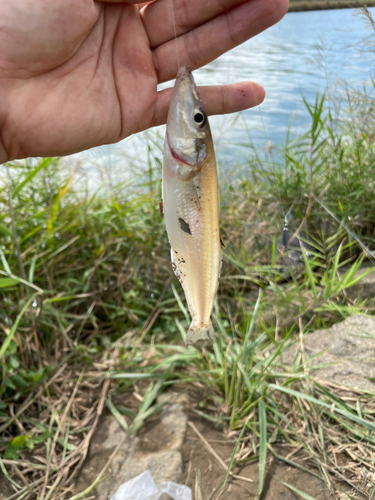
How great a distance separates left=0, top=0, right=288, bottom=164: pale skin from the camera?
1854mm

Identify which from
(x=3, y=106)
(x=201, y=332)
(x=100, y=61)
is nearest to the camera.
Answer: (x=201, y=332)

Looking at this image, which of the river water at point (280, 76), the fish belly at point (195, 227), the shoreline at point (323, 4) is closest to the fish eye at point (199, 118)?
the fish belly at point (195, 227)

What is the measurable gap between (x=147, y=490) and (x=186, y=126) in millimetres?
1925

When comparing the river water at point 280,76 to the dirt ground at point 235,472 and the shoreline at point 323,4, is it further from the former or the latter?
the dirt ground at point 235,472

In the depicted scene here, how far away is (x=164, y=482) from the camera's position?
89.9 inches

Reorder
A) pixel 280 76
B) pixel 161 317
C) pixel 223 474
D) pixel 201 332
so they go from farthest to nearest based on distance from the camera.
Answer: pixel 280 76 < pixel 161 317 < pixel 223 474 < pixel 201 332

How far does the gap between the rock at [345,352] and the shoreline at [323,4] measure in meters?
2.03

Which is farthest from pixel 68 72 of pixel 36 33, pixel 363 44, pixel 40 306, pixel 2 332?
pixel 363 44

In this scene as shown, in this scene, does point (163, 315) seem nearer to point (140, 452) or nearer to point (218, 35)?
point (140, 452)

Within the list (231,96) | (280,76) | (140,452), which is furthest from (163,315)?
(280,76)

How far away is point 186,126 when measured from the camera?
1514mm

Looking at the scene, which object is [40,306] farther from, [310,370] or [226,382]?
[310,370]

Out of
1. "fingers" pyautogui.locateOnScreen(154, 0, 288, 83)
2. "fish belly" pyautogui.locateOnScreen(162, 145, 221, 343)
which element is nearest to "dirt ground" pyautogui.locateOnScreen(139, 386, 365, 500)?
"fish belly" pyautogui.locateOnScreen(162, 145, 221, 343)

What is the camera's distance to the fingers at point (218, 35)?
1.86 m
